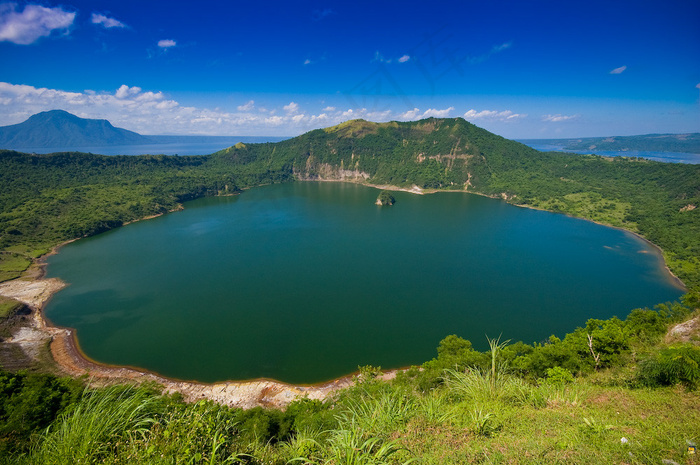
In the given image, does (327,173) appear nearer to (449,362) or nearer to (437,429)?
(449,362)

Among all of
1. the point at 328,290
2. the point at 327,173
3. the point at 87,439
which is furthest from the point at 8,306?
the point at 327,173

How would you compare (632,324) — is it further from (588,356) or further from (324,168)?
(324,168)

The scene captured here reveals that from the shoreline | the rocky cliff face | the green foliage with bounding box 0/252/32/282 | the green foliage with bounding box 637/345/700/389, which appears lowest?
the shoreline

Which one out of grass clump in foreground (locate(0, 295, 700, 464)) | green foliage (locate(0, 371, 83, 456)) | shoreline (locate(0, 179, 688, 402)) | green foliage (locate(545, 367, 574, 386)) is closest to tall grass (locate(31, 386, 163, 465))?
grass clump in foreground (locate(0, 295, 700, 464))

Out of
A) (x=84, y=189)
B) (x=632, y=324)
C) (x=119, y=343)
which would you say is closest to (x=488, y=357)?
(x=632, y=324)

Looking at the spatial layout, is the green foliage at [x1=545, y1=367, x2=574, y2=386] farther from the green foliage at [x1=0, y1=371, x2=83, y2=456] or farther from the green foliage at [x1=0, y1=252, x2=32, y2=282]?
the green foliage at [x1=0, y1=252, x2=32, y2=282]
